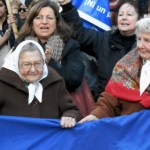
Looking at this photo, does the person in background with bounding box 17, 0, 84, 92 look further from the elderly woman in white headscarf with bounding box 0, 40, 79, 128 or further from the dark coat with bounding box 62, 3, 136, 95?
the elderly woman in white headscarf with bounding box 0, 40, 79, 128

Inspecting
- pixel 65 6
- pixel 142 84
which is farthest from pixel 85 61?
pixel 142 84

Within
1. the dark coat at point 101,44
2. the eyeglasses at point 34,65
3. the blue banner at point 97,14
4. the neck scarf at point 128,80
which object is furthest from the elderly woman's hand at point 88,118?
the blue banner at point 97,14

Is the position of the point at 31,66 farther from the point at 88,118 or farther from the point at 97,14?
the point at 97,14

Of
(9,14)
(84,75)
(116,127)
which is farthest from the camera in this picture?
(9,14)

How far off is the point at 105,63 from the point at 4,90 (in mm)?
1500

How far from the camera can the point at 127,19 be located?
19.2ft

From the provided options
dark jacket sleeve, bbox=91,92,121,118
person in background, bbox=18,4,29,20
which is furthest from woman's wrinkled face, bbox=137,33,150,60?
person in background, bbox=18,4,29,20

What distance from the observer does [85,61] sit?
19.3ft

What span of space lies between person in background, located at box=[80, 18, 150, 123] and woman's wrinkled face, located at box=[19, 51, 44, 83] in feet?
1.77

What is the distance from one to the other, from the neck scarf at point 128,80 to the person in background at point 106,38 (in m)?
0.95

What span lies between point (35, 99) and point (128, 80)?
789 mm

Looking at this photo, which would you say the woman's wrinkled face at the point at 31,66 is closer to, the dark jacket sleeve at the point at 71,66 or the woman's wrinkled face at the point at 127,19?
the dark jacket sleeve at the point at 71,66

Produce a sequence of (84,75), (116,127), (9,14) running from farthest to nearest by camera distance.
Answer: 1. (9,14)
2. (84,75)
3. (116,127)

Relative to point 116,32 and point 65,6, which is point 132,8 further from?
point 65,6
